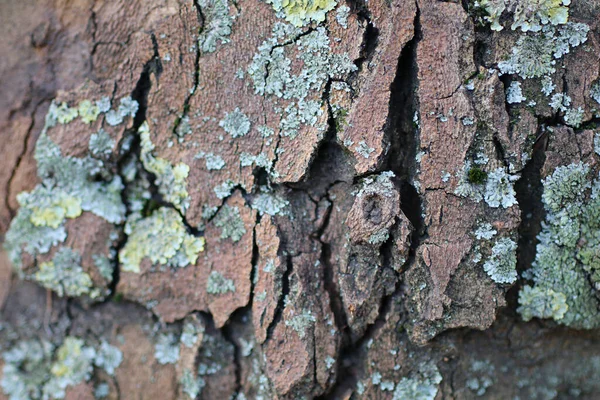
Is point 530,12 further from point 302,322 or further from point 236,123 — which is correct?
point 302,322

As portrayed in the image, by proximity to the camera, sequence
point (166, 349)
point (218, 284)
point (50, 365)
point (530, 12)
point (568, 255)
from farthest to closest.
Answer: point (50, 365) < point (166, 349) < point (218, 284) < point (568, 255) < point (530, 12)

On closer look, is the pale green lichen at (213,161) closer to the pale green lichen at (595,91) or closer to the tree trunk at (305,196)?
the tree trunk at (305,196)

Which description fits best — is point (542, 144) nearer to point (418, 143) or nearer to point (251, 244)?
point (418, 143)

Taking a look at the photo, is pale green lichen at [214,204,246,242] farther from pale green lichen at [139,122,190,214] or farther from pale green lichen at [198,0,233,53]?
pale green lichen at [198,0,233,53]

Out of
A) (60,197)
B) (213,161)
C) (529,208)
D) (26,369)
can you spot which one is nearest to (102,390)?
(26,369)

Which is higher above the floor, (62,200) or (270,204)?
(270,204)

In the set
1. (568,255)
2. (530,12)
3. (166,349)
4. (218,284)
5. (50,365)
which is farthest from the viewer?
(50,365)
